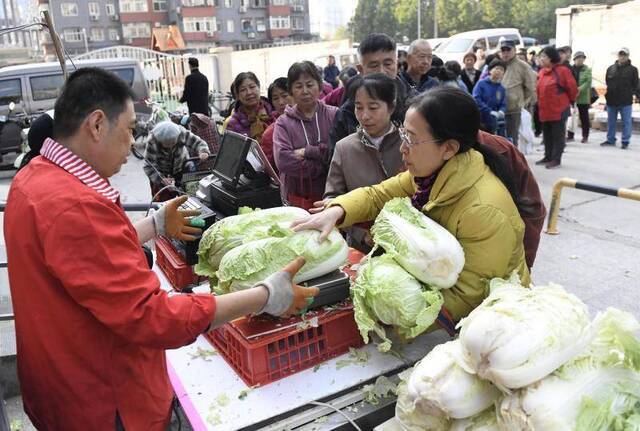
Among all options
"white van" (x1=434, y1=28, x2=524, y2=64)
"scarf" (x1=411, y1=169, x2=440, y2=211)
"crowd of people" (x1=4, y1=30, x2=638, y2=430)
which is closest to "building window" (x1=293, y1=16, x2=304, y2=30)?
"white van" (x1=434, y1=28, x2=524, y2=64)

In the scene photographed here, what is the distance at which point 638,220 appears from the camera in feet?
20.5

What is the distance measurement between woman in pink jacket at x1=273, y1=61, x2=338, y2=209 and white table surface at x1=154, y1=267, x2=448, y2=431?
202 cm

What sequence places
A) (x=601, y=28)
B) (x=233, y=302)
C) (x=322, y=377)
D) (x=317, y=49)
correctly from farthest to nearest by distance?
(x=317, y=49), (x=601, y=28), (x=322, y=377), (x=233, y=302)

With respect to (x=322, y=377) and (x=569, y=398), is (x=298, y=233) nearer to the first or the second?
(x=322, y=377)

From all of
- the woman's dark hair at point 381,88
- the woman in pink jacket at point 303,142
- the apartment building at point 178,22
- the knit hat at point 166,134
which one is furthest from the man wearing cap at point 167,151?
the apartment building at point 178,22

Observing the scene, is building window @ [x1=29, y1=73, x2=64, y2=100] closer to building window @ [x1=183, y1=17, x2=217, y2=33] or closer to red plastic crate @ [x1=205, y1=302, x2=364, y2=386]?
red plastic crate @ [x1=205, y1=302, x2=364, y2=386]

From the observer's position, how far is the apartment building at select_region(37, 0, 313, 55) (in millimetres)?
54625

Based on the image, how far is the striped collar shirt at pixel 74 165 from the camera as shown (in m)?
1.62

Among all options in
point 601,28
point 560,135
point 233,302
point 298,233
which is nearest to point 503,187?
point 298,233

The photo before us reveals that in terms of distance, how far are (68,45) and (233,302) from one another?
2363 inches

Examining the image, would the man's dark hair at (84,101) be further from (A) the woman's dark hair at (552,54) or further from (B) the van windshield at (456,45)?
(B) the van windshield at (456,45)

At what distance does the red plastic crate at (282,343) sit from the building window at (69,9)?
2409 inches

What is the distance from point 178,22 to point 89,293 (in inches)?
2375

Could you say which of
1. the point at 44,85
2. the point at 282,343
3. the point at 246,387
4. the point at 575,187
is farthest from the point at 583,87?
the point at 44,85
